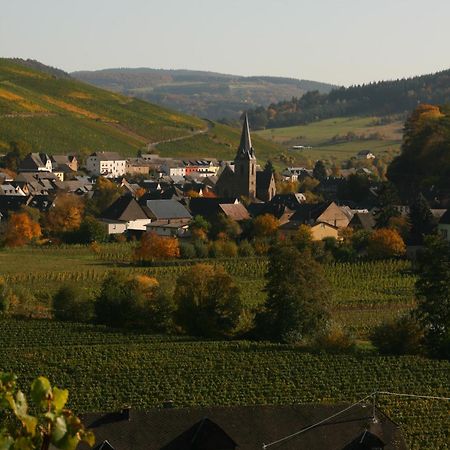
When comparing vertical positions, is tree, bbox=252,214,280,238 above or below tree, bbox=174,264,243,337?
below

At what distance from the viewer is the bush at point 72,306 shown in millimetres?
39312

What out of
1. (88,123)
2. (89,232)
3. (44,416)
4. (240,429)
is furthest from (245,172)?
(44,416)

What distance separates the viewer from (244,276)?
173 feet

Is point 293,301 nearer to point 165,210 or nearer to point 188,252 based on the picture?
point 188,252

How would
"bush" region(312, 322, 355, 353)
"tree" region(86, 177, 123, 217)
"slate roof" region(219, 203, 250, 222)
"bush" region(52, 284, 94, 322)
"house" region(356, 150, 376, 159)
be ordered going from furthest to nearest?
"house" region(356, 150, 376, 159) < "tree" region(86, 177, 123, 217) < "slate roof" region(219, 203, 250, 222) < "bush" region(52, 284, 94, 322) < "bush" region(312, 322, 355, 353)

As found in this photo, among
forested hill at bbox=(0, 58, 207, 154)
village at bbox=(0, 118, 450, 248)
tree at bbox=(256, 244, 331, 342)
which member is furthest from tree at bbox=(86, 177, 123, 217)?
tree at bbox=(256, 244, 331, 342)

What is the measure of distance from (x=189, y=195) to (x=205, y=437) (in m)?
66.8

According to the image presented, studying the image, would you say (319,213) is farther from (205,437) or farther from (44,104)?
(44,104)

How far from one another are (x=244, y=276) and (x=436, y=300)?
1884 centimetres

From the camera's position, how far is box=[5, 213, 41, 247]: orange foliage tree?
64.0m

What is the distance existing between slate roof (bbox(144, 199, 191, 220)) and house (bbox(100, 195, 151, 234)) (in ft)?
2.05

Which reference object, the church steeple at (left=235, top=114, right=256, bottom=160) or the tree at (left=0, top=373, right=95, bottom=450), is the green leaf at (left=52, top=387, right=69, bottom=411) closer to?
the tree at (left=0, top=373, right=95, bottom=450)

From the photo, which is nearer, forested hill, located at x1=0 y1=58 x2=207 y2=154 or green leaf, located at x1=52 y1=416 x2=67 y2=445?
green leaf, located at x1=52 y1=416 x2=67 y2=445

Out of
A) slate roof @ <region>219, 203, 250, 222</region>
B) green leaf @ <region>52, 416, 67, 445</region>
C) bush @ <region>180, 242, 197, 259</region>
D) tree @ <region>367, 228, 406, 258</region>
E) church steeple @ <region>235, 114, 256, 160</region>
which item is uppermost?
green leaf @ <region>52, 416, 67, 445</region>
